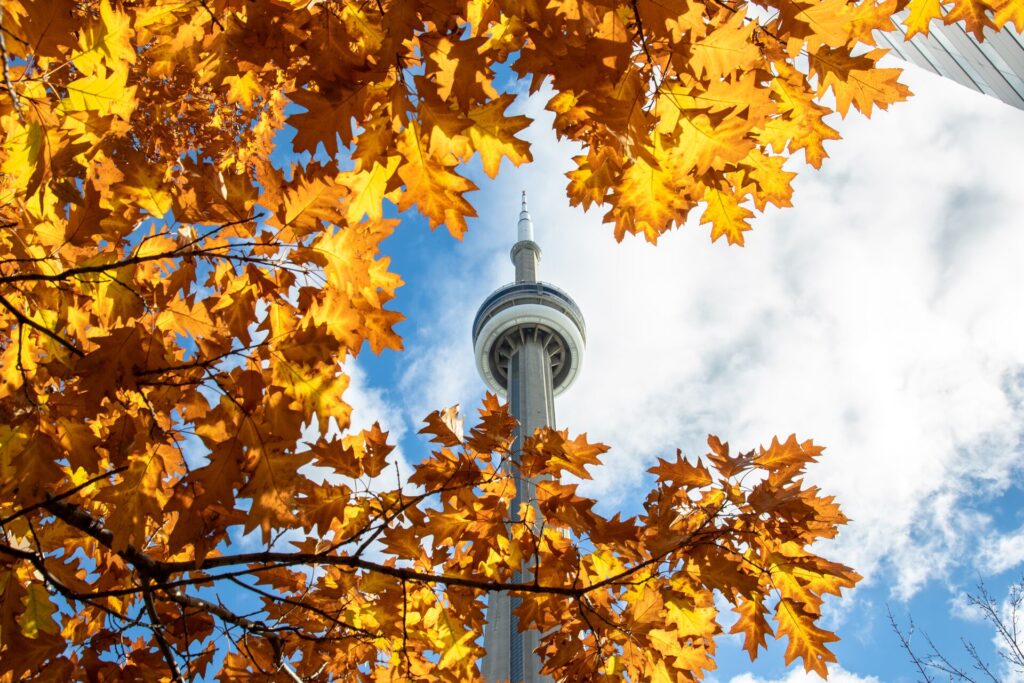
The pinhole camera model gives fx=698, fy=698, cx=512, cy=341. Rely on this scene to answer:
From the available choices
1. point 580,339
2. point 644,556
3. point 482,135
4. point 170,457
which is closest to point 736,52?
point 482,135

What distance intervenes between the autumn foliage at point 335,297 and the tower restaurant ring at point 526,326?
4505 centimetres

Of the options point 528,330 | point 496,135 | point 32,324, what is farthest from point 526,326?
point 32,324

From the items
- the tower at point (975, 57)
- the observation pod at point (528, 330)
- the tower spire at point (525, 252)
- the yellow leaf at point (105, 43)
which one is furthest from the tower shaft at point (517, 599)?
the yellow leaf at point (105, 43)

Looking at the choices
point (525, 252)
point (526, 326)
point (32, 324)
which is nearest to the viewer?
point (32, 324)

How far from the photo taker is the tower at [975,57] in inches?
516

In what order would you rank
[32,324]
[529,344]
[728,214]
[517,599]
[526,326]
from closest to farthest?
1. [32,324]
2. [728,214]
3. [517,599]
4. [529,344]
5. [526,326]

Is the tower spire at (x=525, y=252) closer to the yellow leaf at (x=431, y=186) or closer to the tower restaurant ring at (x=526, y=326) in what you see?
the tower restaurant ring at (x=526, y=326)

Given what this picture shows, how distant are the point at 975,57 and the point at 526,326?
35252mm

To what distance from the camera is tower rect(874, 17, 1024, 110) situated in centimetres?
1310

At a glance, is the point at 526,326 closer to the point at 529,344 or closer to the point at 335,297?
the point at 529,344

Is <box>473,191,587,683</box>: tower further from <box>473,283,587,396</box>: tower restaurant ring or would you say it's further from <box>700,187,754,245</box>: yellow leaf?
<box>700,187,754,245</box>: yellow leaf

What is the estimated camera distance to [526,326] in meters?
48.7

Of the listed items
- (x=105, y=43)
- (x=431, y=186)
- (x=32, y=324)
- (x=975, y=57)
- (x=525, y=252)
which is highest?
(x=525, y=252)

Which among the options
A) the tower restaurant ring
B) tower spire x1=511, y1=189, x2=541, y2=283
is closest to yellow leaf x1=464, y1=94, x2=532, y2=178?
the tower restaurant ring
